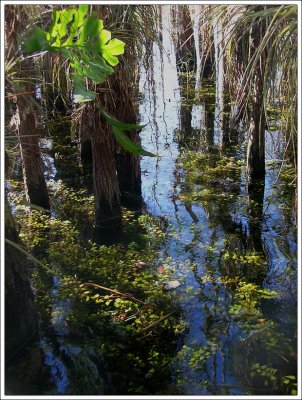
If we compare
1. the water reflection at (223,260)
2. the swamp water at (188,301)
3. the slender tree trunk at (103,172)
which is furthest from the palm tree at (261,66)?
the slender tree trunk at (103,172)

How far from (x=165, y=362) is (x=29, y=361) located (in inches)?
33.5

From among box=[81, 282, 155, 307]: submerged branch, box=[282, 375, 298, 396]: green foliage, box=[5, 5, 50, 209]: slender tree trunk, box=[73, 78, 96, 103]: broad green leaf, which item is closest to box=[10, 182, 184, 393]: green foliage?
box=[81, 282, 155, 307]: submerged branch

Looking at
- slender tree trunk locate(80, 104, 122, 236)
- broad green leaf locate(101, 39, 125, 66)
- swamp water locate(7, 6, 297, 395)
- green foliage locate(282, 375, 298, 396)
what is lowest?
green foliage locate(282, 375, 298, 396)

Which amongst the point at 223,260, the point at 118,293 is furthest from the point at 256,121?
the point at 118,293

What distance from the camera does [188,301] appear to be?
3.82 metres

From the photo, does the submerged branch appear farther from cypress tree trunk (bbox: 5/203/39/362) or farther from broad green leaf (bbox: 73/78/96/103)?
broad green leaf (bbox: 73/78/96/103)

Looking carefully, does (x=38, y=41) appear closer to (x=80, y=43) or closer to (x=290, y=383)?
(x=80, y=43)

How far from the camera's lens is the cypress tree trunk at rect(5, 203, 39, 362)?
2.97m

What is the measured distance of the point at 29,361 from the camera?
3180 mm

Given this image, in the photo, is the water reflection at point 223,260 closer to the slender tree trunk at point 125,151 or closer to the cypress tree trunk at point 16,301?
the slender tree trunk at point 125,151

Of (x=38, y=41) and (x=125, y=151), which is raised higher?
(x=38, y=41)

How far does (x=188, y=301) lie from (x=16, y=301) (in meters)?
1.33

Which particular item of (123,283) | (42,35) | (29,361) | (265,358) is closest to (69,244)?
(123,283)

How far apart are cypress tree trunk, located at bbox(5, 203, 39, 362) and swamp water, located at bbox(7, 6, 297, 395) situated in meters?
0.13
